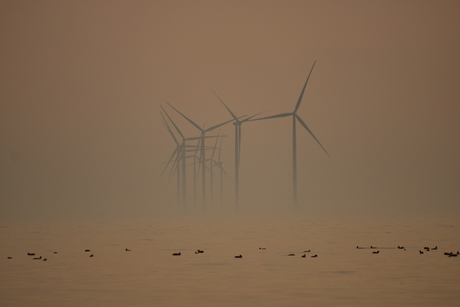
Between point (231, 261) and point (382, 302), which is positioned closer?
point (382, 302)

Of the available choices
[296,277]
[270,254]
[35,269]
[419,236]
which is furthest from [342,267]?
[419,236]

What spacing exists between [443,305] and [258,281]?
770cm

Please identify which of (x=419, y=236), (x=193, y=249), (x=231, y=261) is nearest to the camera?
(x=231, y=261)

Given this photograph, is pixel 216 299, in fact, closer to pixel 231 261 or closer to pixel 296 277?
pixel 296 277

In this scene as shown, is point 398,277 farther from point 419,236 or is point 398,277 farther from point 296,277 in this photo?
point 419,236

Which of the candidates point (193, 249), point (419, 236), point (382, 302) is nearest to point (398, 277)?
point (382, 302)

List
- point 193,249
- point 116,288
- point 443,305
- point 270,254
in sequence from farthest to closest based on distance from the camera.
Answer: point 193,249, point 270,254, point 116,288, point 443,305

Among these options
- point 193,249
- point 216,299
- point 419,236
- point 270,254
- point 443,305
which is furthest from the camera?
point 419,236

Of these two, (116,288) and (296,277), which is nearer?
(116,288)

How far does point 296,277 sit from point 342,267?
4.28 metres

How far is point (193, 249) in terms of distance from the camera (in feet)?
157

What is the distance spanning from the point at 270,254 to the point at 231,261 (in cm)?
462

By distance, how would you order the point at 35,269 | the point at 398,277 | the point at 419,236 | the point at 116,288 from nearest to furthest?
the point at 116,288 < the point at 398,277 < the point at 35,269 < the point at 419,236

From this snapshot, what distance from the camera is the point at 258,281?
31031 mm
